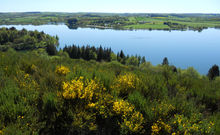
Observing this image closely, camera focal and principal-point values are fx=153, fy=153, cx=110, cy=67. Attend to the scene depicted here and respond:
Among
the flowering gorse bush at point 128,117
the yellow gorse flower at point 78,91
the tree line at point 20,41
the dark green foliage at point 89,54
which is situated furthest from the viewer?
the tree line at point 20,41

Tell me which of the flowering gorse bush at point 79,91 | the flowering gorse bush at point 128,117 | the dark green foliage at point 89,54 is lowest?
the dark green foliage at point 89,54

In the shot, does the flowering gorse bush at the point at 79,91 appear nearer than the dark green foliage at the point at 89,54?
Yes

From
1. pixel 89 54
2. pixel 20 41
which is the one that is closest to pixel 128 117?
pixel 89 54

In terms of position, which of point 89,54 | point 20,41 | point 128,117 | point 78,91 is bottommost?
point 89,54

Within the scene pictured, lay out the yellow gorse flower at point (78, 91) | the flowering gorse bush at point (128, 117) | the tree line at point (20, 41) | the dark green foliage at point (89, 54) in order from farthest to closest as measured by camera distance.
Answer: the tree line at point (20, 41) < the dark green foliage at point (89, 54) < the yellow gorse flower at point (78, 91) < the flowering gorse bush at point (128, 117)

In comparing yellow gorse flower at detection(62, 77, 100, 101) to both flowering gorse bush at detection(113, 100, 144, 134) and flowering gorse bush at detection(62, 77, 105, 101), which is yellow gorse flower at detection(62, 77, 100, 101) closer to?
flowering gorse bush at detection(62, 77, 105, 101)

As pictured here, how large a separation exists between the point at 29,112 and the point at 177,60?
128 m

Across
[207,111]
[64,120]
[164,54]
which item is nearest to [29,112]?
[64,120]

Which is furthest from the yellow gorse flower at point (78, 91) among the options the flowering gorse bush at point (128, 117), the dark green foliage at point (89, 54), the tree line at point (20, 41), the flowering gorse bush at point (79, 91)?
the tree line at point (20, 41)

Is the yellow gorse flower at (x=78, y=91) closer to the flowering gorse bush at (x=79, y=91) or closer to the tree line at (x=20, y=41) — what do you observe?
the flowering gorse bush at (x=79, y=91)

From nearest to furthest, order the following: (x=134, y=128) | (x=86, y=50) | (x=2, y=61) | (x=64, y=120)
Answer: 1. (x=134, y=128)
2. (x=64, y=120)
3. (x=2, y=61)
4. (x=86, y=50)

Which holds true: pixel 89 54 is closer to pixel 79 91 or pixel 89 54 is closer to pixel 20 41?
pixel 20 41

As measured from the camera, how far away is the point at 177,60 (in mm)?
120250

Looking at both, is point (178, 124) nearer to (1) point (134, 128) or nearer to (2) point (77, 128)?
(1) point (134, 128)
